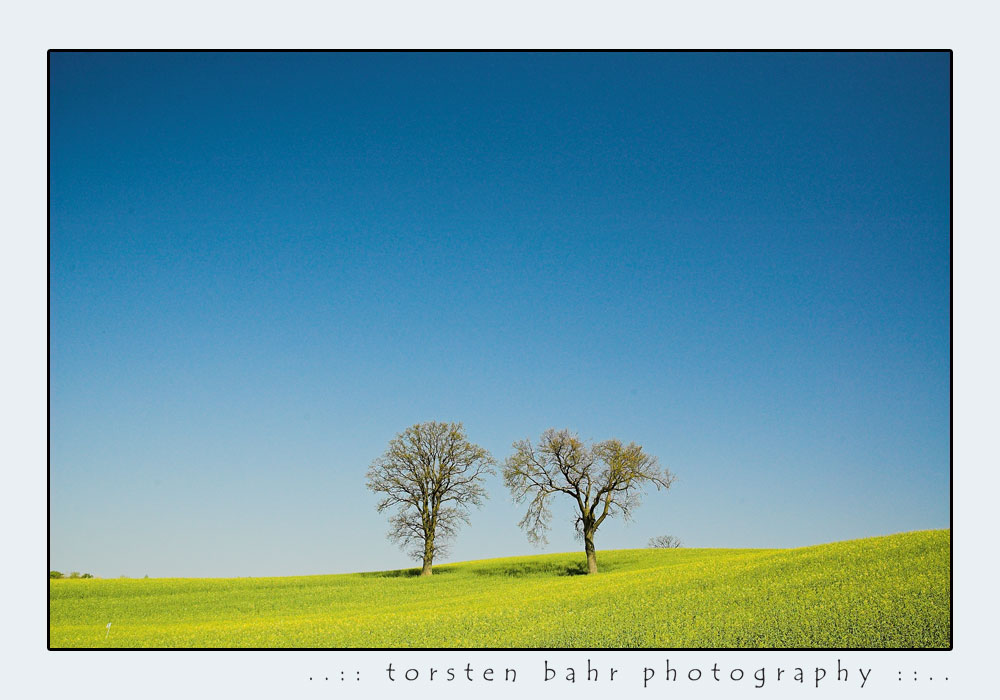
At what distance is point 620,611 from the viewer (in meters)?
17.9

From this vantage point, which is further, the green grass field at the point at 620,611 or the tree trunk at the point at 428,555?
the tree trunk at the point at 428,555

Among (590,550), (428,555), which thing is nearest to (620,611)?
(590,550)

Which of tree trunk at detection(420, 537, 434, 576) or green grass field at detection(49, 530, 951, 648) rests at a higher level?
green grass field at detection(49, 530, 951, 648)

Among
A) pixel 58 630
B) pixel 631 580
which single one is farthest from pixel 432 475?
pixel 58 630

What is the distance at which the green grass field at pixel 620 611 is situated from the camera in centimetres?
1534

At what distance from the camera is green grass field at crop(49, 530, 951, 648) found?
15344mm

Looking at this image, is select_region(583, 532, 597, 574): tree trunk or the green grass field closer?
the green grass field

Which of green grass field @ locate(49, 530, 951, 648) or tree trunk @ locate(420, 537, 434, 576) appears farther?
tree trunk @ locate(420, 537, 434, 576)

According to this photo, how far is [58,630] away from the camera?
19000 millimetres

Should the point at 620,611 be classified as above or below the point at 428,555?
above

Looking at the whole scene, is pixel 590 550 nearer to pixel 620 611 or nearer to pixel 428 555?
pixel 428 555

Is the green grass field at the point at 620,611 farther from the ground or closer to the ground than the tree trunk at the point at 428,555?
farther from the ground
